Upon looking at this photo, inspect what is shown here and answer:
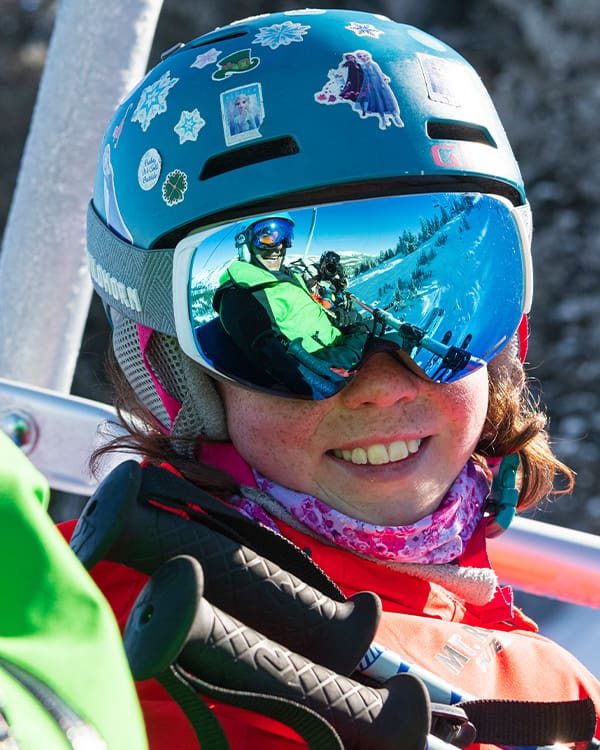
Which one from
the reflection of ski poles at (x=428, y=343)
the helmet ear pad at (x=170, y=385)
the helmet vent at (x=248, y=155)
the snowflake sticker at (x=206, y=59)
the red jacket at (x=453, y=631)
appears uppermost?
the snowflake sticker at (x=206, y=59)

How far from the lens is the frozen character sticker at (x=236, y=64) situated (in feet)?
6.56

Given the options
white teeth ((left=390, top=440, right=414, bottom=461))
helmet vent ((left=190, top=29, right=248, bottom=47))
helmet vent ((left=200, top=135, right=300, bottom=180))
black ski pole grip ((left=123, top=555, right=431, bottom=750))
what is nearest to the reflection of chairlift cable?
helmet vent ((left=200, top=135, right=300, bottom=180))

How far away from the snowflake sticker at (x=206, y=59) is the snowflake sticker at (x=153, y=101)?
0.15 ft

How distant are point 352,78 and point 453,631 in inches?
38.6

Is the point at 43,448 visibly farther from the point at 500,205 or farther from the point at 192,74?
the point at 500,205

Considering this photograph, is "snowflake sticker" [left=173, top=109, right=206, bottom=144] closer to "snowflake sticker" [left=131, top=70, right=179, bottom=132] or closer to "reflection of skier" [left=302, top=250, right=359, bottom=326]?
"snowflake sticker" [left=131, top=70, right=179, bottom=132]

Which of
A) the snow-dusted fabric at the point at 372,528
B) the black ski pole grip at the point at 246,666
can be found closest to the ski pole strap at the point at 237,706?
the black ski pole grip at the point at 246,666

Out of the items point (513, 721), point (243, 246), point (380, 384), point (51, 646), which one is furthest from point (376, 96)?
point (51, 646)

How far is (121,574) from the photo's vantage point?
67.2 inches

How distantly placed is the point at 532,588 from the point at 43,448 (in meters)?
1.20

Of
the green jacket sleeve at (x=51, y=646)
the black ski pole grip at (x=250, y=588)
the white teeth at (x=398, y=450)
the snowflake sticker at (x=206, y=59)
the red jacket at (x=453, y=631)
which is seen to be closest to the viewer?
the green jacket sleeve at (x=51, y=646)

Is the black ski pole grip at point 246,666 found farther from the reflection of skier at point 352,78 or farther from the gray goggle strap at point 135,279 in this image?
the reflection of skier at point 352,78

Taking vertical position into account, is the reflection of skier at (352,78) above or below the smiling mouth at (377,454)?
above

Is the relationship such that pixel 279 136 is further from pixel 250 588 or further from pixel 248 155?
pixel 250 588
